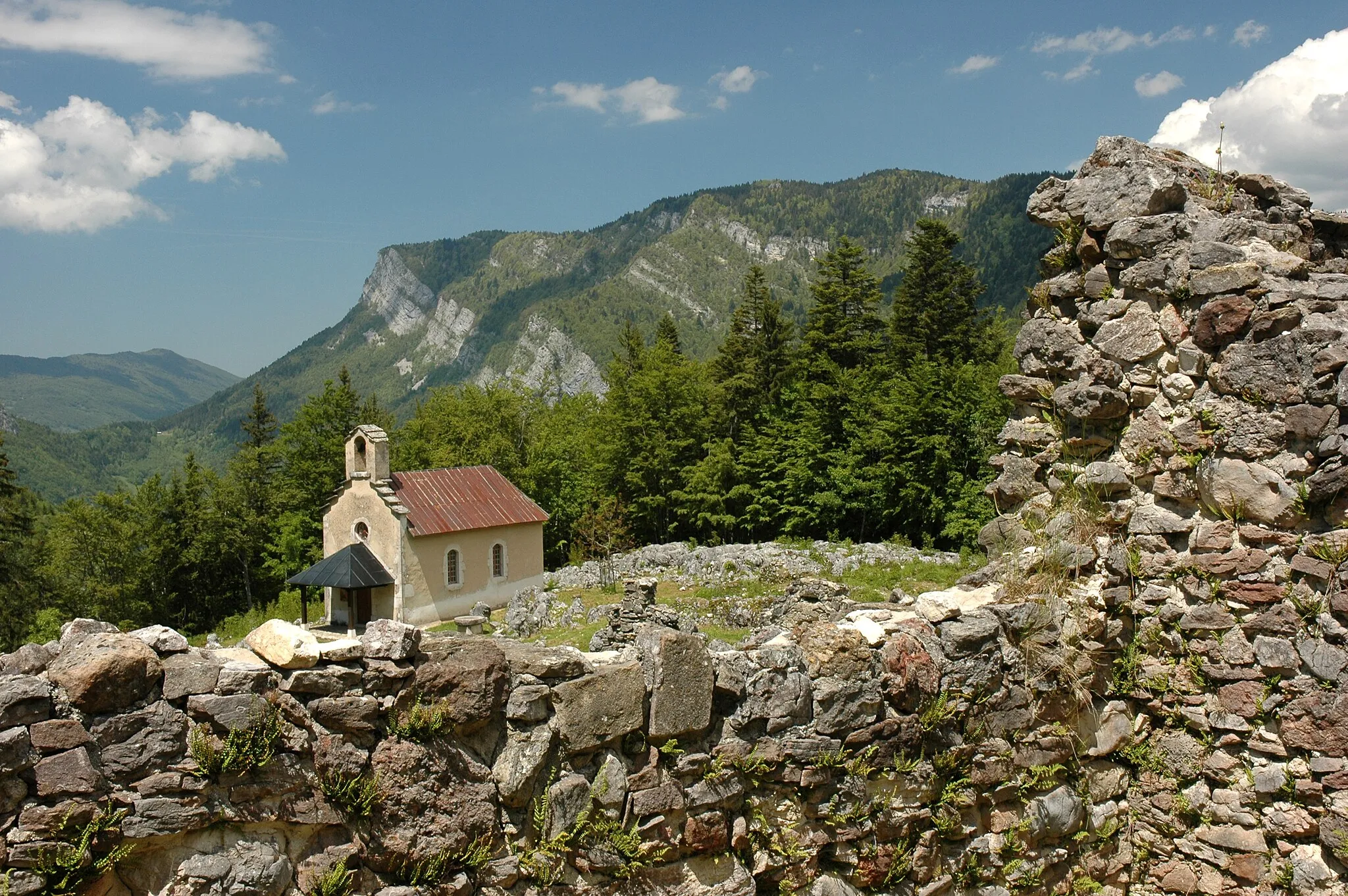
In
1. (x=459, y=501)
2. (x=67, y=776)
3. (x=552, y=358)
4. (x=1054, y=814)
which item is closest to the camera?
(x=67, y=776)

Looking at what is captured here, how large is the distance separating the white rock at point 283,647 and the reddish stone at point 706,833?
2.22 metres

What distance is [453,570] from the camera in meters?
28.7

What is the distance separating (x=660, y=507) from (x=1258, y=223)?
120ft

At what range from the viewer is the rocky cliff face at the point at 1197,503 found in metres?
5.14

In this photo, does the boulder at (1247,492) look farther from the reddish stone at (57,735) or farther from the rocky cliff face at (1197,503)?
the reddish stone at (57,735)

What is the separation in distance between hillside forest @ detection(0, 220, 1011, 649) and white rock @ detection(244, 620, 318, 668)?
26.3 metres

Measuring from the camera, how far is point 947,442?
30688mm

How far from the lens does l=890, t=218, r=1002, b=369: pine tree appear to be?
35500 mm

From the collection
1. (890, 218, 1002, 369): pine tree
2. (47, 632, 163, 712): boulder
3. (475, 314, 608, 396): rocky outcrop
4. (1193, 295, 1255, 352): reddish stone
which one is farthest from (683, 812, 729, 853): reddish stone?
(475, 314, 608, 396): rocky outcrop

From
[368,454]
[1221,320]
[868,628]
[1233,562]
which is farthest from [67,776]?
[368,454]

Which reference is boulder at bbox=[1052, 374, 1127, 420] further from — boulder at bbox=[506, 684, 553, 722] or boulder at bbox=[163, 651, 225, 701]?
boulder at bbox=[163, 651, 225, 701]

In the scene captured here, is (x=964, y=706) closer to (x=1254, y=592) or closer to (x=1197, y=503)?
(x=1254, y=592)

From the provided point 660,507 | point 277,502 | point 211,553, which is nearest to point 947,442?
point 660,507

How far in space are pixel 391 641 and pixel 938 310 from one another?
113 feet
